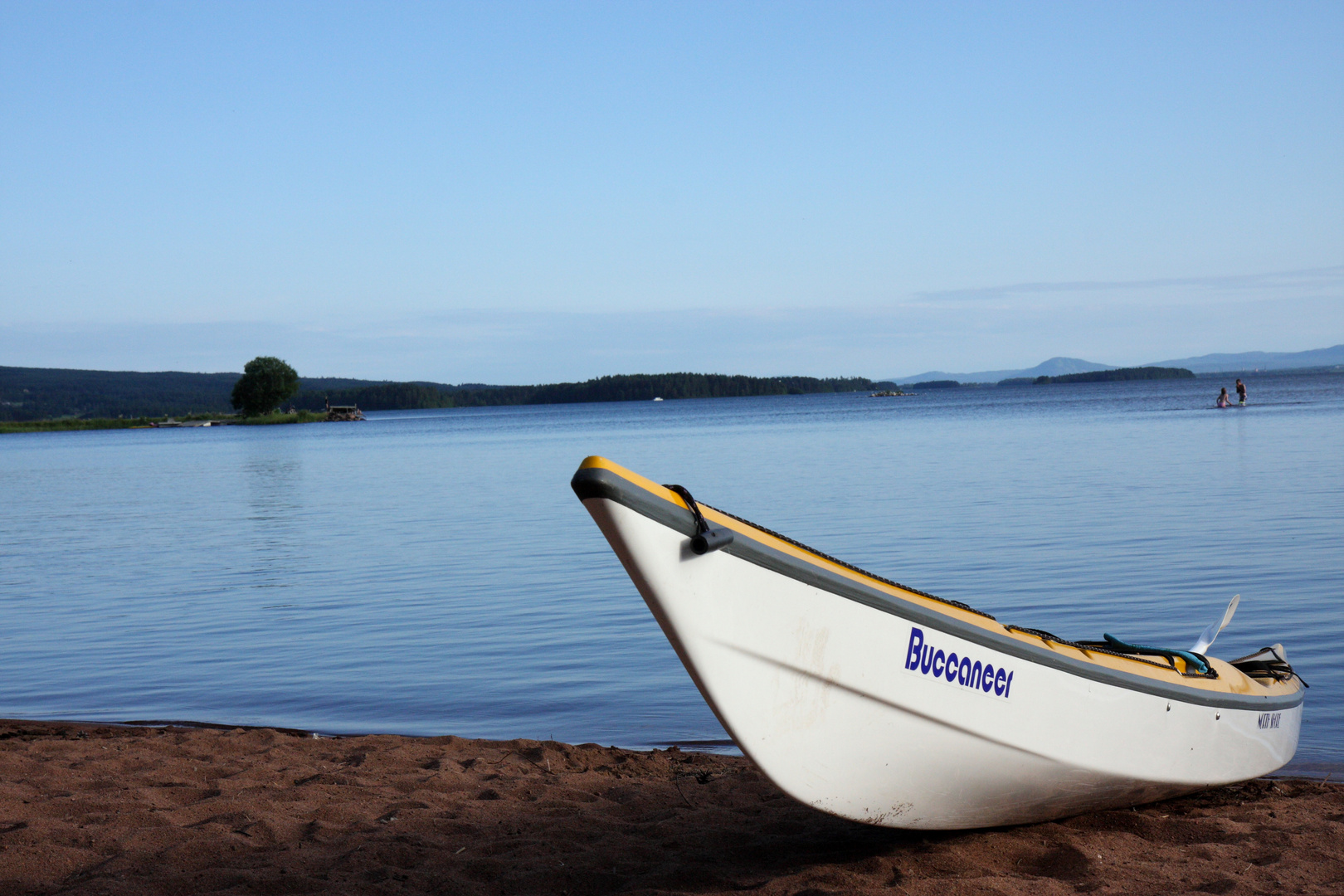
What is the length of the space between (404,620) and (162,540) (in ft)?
36.6

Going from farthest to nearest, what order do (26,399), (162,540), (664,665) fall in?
(26,399) → (162,540) → (664,665)

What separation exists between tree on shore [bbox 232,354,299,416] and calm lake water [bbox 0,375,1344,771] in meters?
111

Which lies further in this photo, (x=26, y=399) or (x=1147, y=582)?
(x=26, y=399)

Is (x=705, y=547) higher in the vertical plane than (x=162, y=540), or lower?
higher

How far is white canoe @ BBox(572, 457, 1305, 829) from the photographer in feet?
12.5

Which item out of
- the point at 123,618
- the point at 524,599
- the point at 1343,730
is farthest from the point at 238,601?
the point at 1343,730

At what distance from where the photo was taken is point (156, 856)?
493 cm

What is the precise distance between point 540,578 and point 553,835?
367 inches

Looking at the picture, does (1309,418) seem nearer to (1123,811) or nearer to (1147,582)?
(1147,582)

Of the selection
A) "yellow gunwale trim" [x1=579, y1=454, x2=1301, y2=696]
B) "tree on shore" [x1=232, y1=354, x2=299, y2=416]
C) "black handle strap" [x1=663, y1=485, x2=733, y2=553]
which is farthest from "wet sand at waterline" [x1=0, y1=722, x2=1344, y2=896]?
"tree on shore" [x1=232, y1=354, x2=299, y2=416]

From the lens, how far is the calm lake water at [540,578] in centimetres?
888

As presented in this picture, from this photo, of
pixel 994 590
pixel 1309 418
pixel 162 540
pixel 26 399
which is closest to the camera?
pixel 994 590

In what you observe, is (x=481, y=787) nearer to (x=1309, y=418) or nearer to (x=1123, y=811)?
(x=1123, y=811)

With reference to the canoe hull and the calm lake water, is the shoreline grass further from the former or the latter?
the canoe hull
